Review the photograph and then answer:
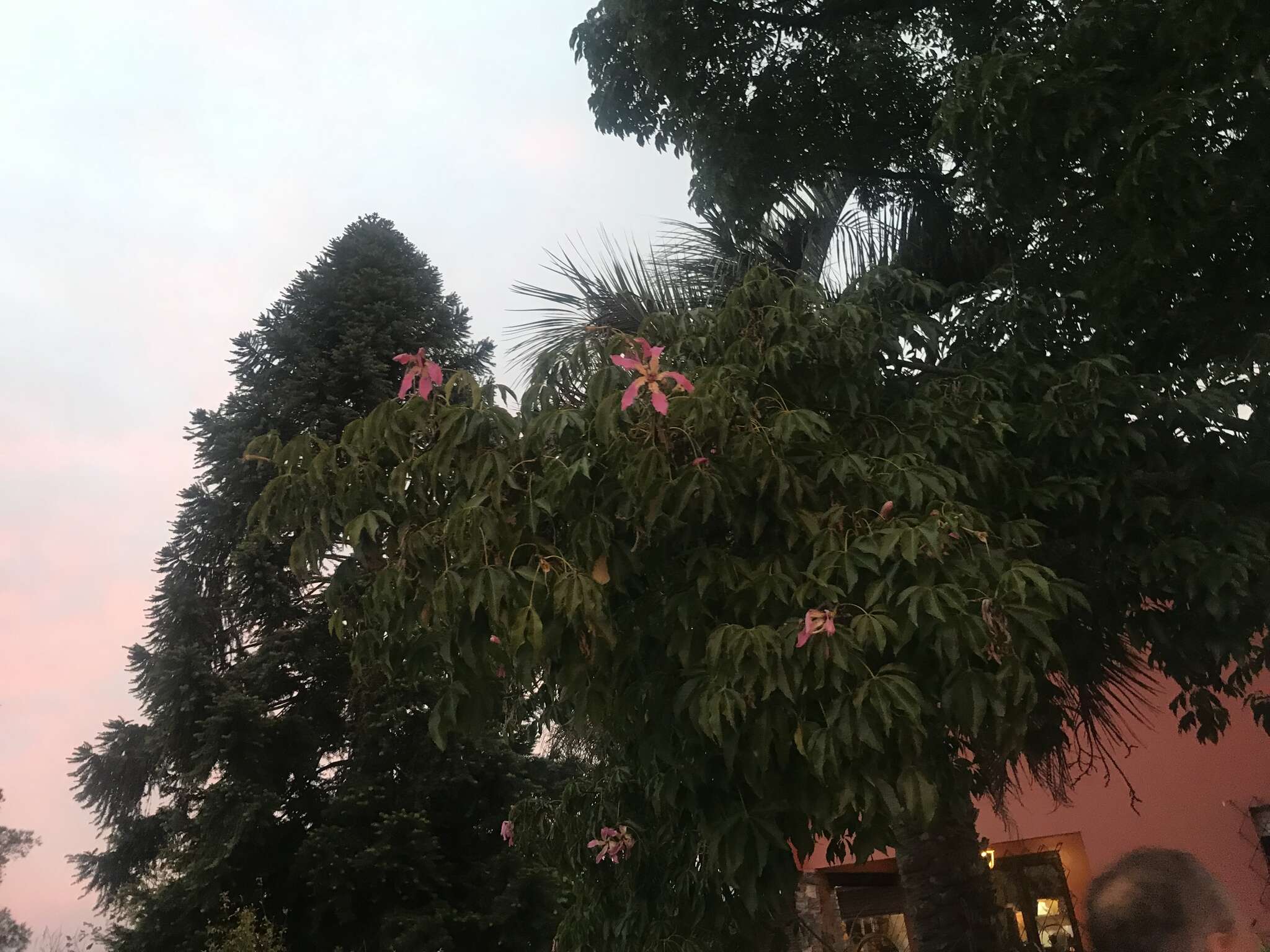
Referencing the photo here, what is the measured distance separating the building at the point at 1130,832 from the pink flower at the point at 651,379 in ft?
12.4

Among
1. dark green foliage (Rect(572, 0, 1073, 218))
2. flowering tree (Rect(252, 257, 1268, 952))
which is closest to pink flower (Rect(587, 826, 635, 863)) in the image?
flowering tree (Rect(252, 257, 1268, 952))

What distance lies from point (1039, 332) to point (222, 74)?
24.6ft

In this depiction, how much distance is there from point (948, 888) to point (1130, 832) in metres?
3.31

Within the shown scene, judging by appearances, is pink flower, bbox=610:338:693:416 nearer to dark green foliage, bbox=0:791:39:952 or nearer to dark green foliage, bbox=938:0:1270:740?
dark green foliage, bbox=938:0:1270:740

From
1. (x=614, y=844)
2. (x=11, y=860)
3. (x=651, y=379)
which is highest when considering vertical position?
(x=651, y=379)

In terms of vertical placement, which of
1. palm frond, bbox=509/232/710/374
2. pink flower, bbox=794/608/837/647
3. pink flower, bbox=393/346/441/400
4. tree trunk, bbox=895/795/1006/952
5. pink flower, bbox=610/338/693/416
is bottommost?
tree trunk, bbox=895/795/1006/952

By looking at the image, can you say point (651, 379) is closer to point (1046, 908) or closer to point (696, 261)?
point (696, 261)

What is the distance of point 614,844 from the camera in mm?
3785

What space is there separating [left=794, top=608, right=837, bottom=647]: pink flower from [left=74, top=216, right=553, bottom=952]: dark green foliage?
4.01 meters

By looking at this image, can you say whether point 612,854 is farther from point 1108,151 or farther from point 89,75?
point 89,75

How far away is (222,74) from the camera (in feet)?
27.5

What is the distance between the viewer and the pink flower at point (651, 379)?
2406mm

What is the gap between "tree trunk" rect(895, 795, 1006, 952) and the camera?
385 cm

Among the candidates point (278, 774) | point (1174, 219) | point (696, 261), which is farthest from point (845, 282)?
point (278, 774)
